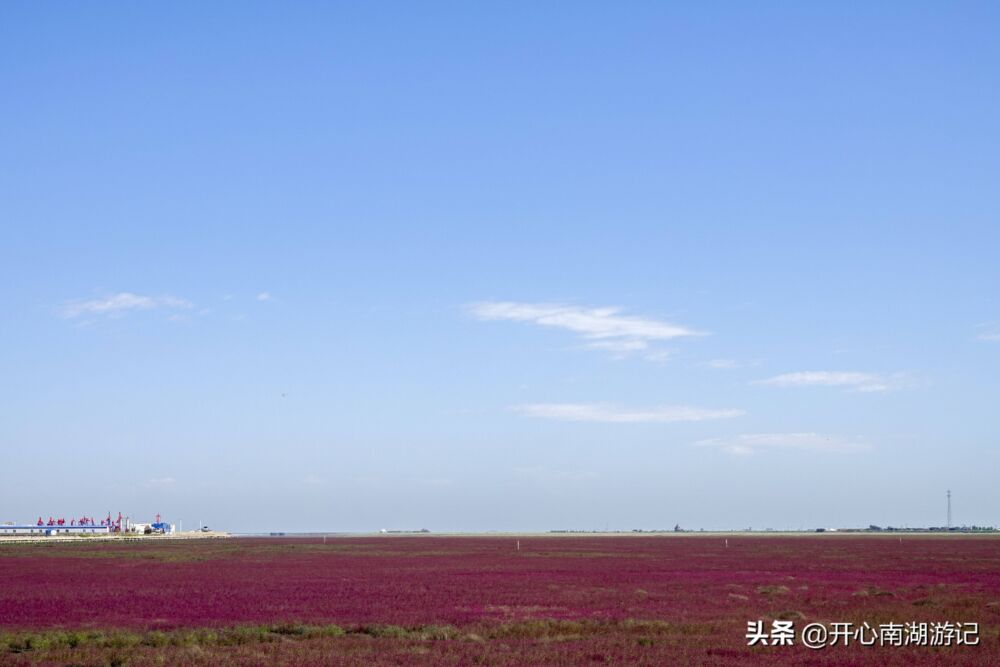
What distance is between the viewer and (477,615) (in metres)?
33.4

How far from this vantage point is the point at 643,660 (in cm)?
2309

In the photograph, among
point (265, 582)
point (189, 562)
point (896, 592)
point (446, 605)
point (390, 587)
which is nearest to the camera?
point (446, 605)

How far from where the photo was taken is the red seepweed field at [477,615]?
2412 centimetres

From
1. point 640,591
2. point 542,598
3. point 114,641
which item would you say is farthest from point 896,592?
point 114,641

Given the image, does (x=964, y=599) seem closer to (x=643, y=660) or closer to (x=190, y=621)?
(x=643, y=660)

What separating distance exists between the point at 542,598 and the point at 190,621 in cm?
1426

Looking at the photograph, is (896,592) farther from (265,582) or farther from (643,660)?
(265,582)

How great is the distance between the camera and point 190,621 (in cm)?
3138

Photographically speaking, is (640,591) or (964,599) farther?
(640,591)

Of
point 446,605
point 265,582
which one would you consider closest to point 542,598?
point 446,605

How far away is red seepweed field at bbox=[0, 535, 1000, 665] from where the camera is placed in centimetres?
2412

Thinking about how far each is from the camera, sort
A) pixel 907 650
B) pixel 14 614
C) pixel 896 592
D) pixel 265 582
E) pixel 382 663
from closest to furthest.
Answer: pixel 382 663 → pixel 907 650 → pixel 14 614 → pixel 896 592 → pixel 265 582

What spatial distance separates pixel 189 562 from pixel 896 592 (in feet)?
165

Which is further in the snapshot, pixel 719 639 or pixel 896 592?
pixel 896 592
